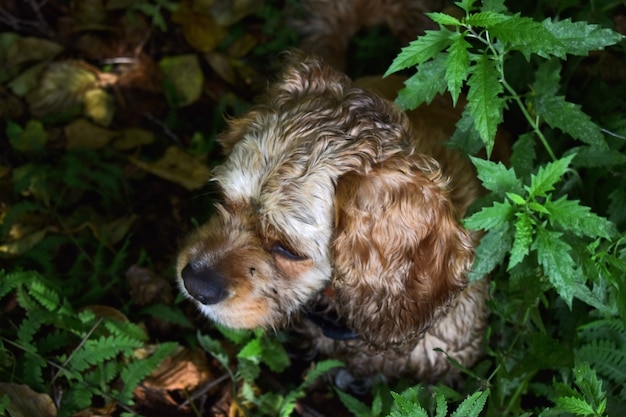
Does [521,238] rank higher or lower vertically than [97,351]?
higher

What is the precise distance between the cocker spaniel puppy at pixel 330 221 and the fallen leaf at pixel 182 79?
5.39ft

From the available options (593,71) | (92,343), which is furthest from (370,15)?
(92,343)

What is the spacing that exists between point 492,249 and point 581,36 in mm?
912

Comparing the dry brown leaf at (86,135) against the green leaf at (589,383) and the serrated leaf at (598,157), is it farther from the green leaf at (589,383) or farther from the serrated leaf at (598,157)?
the green leaf at (589,383)

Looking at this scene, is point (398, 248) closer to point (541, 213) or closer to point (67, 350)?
point (541, 213)

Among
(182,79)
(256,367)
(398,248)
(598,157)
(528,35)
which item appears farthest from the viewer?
(182,79)

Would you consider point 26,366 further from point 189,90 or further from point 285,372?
point 189,90

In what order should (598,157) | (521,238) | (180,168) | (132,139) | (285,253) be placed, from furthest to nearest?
1. (132,139)
2. (180,168)
3. (598,157)
4. (285,253)
5. (521,238)

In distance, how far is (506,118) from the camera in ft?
14.2

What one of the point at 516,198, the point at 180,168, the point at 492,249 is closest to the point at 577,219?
the point at 516,198

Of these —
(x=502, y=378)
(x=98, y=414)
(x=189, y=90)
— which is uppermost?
(x=189, y=90)

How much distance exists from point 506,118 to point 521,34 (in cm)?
177

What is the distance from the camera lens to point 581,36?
8.97 ft

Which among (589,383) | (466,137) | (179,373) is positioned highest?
(466,137)
